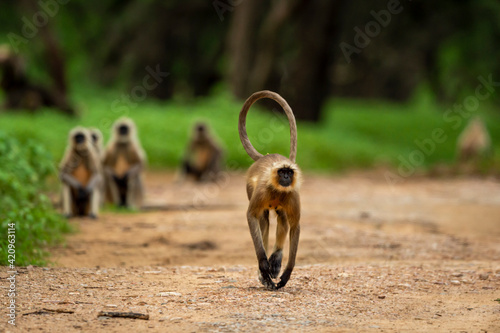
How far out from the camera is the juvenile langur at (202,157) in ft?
46.4

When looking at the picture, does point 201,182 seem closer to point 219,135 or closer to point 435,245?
point 219,135

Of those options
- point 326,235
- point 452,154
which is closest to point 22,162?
point 326,235

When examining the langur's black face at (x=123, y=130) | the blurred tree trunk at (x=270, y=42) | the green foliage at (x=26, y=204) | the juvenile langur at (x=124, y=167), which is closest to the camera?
the green foliage at (x=26, y=204)

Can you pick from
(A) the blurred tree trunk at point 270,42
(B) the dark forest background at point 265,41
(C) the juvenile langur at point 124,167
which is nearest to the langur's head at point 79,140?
(C) the juvenile langur at point 124,167

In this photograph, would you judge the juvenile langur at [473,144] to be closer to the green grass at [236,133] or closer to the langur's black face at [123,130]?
the green grass at [236,133]

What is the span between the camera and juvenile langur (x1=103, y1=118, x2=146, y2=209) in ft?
34.5
